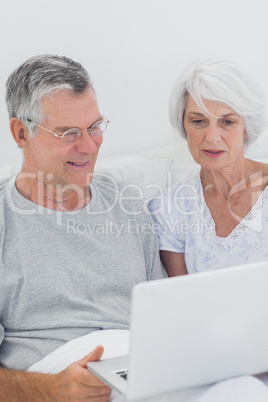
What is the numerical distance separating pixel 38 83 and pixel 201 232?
66 centimetres

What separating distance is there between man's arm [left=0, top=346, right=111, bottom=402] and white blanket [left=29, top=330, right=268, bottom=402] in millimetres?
74

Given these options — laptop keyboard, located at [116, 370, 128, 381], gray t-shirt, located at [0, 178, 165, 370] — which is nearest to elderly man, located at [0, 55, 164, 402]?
gray t-shirt, located at [0, 178, 165, 370]

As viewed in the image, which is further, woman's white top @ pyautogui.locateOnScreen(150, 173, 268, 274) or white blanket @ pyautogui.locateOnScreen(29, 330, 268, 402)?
woman's white top @ pyautogui.locateOnScreen(150, 173, 268, 274)

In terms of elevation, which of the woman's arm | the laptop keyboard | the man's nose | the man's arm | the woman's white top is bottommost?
the man's arm

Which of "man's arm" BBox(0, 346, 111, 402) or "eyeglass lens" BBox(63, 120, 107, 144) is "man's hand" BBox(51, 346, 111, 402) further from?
"eyeglass lens" BBox(63, 120, 107, 144)

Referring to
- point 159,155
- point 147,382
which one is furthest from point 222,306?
point 159,155

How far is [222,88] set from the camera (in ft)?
6.41

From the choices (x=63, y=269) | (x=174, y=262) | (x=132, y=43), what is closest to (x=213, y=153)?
(x=174, y=262)

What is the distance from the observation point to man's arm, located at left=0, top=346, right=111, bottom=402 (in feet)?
4.81

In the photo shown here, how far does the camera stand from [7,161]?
202 centimetres

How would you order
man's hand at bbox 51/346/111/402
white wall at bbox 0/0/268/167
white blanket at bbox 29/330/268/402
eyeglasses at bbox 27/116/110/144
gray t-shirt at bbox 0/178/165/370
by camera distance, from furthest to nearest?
white wall at bbox 0/0/268/167, eyeglasses at bbox 27/116/110/144, gray t-shirt at bbox 0/178/165/370, man's hand at bbox 51/346/111/402, white blanket at bbox 29/330/268/402

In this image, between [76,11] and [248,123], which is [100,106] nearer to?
[76,11]

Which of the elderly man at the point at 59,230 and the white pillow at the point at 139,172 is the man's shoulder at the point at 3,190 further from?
the white pillow at the point at 139,172

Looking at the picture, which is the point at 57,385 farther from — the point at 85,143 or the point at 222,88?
the point at 222,88
